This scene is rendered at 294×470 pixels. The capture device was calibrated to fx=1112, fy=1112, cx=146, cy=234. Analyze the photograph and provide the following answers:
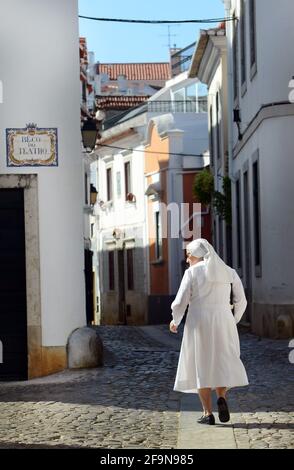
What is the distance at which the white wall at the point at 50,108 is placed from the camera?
12.7 metres

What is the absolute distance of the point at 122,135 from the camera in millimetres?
38469

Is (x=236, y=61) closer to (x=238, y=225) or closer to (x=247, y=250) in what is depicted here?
(x=238, y=225)

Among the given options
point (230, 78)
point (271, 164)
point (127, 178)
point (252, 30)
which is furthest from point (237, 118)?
point (127, 178)

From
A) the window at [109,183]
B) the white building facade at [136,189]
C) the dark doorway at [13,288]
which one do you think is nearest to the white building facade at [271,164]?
the dark doorway at [13,288]

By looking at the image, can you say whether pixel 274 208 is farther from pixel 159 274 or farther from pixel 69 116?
pixel 159 274

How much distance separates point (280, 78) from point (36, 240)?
627 centimetres

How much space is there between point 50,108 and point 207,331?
486 cm

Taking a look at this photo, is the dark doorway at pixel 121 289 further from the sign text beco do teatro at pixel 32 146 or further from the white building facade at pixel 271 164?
the sign text beco do teatro at pixel 32 146

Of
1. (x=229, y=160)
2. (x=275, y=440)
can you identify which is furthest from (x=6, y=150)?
(x=229, y=160)

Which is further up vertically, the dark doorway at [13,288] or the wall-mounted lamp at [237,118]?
the wall-mounted lamp at [237,118]

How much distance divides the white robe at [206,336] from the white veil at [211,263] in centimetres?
5

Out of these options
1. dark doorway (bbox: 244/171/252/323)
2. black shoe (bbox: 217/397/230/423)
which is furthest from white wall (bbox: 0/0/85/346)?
dark doorway (bbox: 244/171/252/323)

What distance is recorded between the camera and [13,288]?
12844mm

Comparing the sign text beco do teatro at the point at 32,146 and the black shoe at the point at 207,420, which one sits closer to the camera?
the black shoe at the point at 207,420
